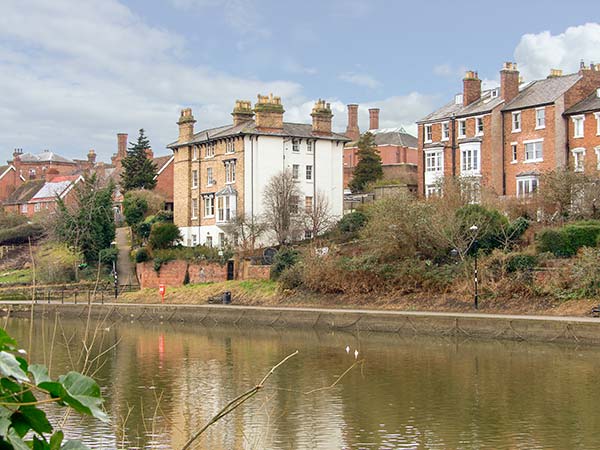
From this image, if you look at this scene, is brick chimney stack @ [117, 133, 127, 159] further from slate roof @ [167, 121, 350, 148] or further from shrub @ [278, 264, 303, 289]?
shrub @ [278, 264, 303, 289]

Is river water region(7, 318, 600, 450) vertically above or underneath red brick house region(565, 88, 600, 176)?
underneath

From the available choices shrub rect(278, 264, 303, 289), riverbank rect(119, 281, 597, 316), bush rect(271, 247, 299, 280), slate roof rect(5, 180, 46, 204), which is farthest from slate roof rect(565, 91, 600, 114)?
slate roof rect(5, 180, 46, 204)

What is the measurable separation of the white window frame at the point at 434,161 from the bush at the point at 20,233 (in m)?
36.1

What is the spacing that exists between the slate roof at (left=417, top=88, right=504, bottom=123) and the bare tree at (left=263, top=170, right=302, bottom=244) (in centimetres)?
1192

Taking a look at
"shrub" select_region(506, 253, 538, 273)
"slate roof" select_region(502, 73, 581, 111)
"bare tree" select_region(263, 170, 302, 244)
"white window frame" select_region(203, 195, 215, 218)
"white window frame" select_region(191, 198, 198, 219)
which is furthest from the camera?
"white window frame" select_region(191, 198, 198, 219)

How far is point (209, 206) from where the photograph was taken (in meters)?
67.8

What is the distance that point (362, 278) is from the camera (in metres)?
46.9

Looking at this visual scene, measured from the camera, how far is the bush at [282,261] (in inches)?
2062

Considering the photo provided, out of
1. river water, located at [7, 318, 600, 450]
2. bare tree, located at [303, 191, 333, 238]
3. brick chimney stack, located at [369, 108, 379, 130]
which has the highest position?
brick chimney stack, located at [369, 108, 379, 130]

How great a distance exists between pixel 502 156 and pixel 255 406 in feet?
138

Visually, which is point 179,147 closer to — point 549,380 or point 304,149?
point 304,149

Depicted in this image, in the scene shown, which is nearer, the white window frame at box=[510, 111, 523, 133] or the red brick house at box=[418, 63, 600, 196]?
the red brick house at box=[418, 63, 600, 196]

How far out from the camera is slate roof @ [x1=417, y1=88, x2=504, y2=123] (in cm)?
6206

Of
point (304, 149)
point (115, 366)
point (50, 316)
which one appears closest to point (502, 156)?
point (304, 149)
